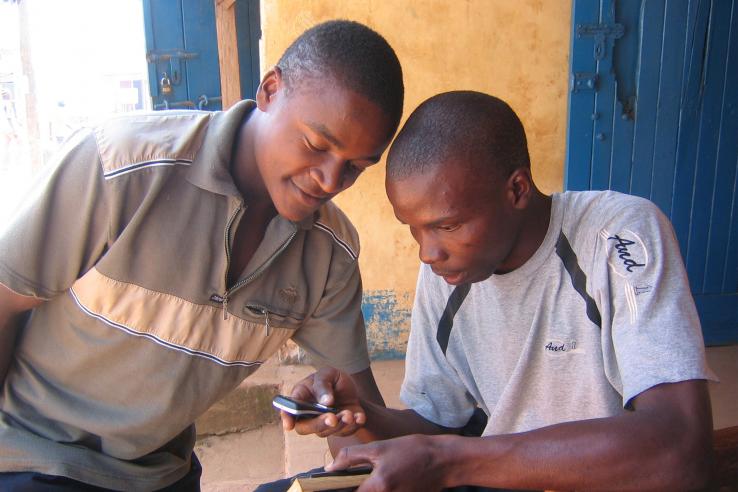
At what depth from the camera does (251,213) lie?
5.36 ft

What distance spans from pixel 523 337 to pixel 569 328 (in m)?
0.13

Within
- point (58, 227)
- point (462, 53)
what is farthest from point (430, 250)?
point (462, 53)

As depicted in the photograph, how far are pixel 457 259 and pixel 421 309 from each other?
362 mm

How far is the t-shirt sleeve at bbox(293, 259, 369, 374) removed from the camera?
1.78 metres

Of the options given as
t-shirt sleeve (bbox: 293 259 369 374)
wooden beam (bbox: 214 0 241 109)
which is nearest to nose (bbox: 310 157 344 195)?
t-shirt sleeve (bbox: 293 259 369 374)

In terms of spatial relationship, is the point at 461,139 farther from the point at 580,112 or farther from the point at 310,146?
the point at 580,112

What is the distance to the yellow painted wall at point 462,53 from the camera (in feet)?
11.5

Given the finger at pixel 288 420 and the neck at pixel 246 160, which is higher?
the neck at pixel 246 160

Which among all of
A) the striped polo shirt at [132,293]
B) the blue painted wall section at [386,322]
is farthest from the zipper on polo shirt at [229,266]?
the blue painted wall section at [386,322]

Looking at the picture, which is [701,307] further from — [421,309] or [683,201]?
[421,309]

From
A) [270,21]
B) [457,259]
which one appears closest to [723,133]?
[270,21]

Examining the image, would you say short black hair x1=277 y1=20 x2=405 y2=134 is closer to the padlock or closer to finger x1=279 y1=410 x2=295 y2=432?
finger x1=279 y1=410 x2=295 y2=432

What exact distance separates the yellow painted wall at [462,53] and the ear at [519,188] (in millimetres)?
2162

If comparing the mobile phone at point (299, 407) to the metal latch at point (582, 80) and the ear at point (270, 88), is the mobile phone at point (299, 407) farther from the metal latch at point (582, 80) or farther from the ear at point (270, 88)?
the metal latch at point (582, 80)
